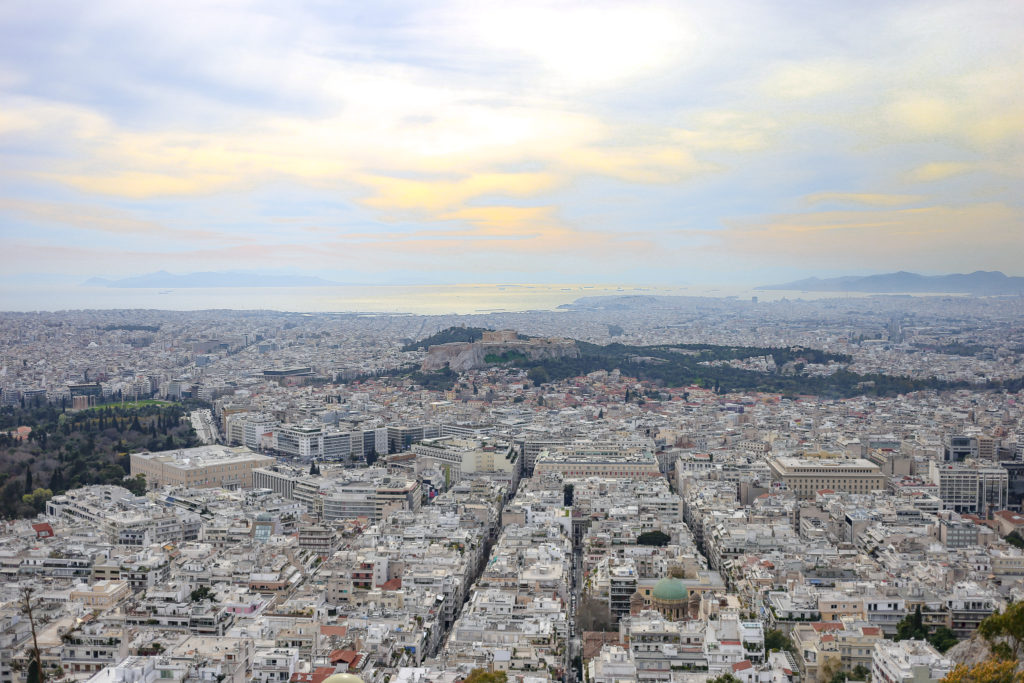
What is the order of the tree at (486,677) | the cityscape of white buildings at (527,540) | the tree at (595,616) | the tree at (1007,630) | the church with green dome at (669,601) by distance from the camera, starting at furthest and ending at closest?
the church with green dome at (669,601) → the tree at (595,616) → the cityscape of white buildings at (527,540) → the tree at (486,677) → the tree at (1007,630)

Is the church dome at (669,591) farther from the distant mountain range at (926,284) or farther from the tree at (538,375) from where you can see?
the distant mountain range at (926,284)

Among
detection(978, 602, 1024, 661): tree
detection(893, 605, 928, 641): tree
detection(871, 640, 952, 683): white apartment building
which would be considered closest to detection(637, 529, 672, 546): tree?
detection(893, 605, 928, 641): tree

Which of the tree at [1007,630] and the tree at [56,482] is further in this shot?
the tree at [56,482]

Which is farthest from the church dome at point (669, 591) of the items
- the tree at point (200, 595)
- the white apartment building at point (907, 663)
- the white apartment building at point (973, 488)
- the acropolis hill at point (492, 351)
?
the acropolis hill at point (492, 351)

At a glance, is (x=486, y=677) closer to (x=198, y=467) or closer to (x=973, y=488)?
(x=198, y=467)

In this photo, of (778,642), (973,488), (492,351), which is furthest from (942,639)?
(492,351)

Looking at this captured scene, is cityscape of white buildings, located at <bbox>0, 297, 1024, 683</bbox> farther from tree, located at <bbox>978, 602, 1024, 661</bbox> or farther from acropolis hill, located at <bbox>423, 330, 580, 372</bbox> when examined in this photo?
acropolis hill, located at <bbox>423, 330, 580, 372</bbox>
